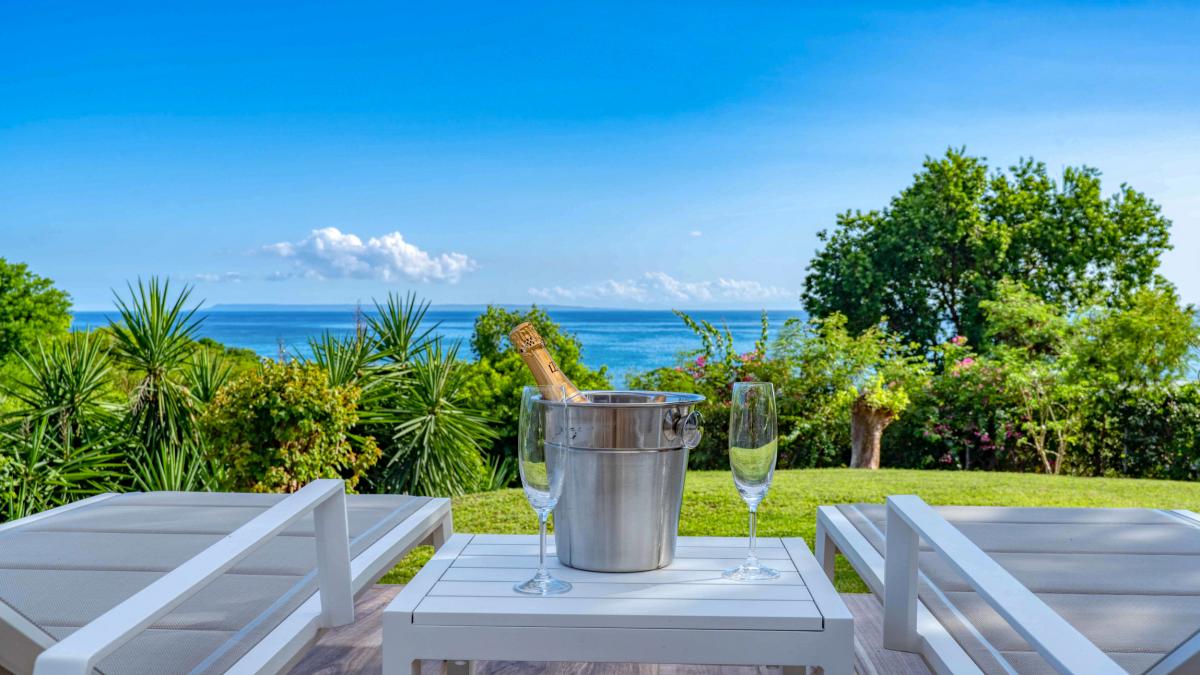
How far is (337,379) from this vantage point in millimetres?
A: 5945

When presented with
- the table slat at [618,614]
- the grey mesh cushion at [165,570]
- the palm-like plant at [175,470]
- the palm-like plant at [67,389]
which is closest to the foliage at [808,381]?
the palm-like plant at [175,470]

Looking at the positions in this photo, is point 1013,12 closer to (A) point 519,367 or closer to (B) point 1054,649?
(A) point 519,367

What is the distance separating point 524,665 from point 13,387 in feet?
14.3

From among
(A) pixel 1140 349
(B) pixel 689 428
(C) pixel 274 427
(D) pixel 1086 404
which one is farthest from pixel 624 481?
(A) pixel 1140 349

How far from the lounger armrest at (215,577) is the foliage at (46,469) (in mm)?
3798

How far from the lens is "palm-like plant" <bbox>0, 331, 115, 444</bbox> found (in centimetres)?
538

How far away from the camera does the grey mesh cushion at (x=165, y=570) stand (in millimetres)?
1608

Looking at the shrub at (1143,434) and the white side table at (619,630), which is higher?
the white side table at (619,630)

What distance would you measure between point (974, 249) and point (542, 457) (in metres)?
16.6

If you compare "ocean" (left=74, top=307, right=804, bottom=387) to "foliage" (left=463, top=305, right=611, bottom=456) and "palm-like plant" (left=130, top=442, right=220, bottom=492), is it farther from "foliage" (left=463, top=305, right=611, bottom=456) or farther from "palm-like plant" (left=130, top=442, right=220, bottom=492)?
"palm-like plant" (left=130, top=442, right=220, bottom=492)

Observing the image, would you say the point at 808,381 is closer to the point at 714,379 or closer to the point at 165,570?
the point at 714,379

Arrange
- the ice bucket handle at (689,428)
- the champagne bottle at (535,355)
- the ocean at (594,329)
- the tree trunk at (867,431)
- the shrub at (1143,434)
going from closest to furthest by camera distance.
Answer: the ice bucket handle at (689,428) < the champagne bottle at (535,355) < the shrub at (1143,434) < the tree trunk at (867,431) < the ocean at (594,329)

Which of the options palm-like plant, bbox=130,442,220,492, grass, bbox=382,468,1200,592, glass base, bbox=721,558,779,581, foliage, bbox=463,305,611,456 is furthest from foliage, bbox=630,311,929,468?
glass base, bbox=721,558,779,581

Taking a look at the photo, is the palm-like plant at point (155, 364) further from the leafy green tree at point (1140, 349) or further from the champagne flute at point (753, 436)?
the leafy green tree at point (1140, 349)
